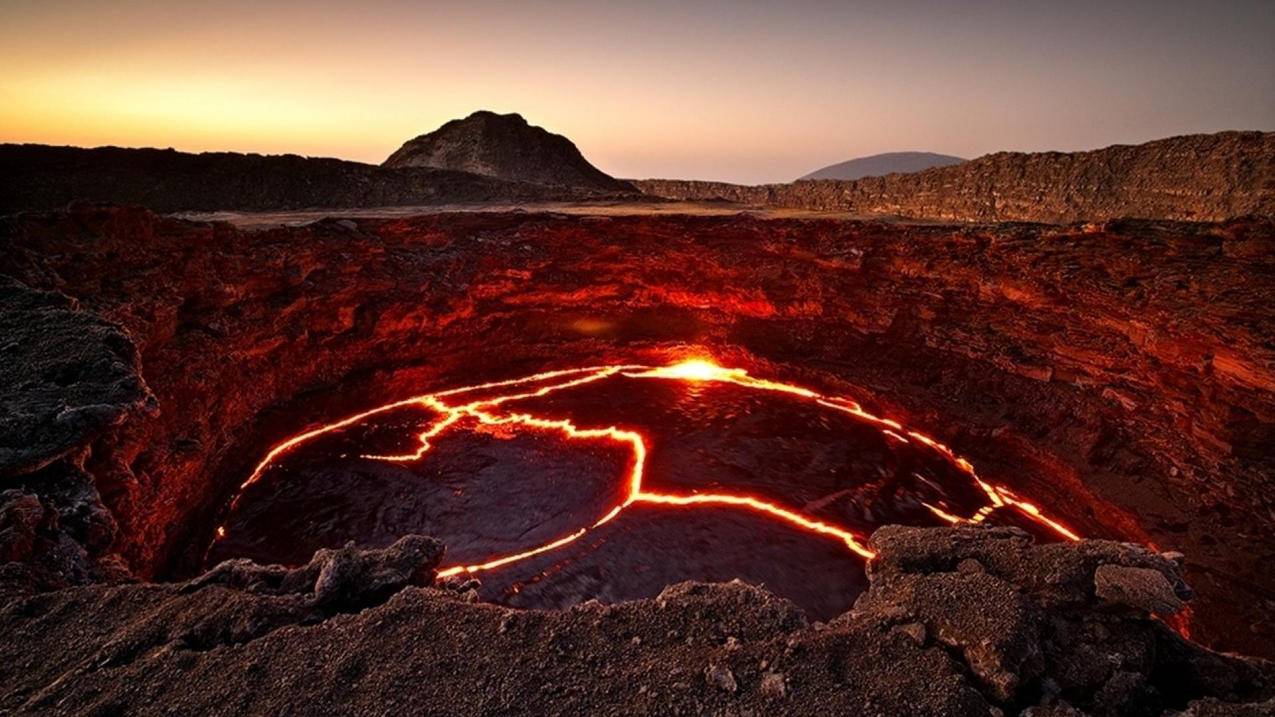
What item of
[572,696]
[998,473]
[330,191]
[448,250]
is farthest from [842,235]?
[330,191]

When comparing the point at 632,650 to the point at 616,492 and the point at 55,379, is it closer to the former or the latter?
the point at 55,379

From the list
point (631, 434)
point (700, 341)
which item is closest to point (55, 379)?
point (631, 434)

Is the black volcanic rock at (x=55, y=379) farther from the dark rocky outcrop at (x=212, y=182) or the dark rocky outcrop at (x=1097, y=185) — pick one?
the dark rocky outcrop at (x=1097, y=185)

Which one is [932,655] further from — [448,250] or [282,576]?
[448,250]

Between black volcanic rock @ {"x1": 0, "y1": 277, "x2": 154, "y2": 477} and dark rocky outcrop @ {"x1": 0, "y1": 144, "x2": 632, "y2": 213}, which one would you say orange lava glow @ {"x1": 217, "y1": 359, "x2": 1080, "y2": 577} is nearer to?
black volcanic rock @ {"x1": 0, "y1": 277, "x2": 154, "y2": 477}

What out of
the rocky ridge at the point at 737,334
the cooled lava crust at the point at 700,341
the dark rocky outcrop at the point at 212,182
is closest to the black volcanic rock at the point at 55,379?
the cooled lava crust at the point at 700,341


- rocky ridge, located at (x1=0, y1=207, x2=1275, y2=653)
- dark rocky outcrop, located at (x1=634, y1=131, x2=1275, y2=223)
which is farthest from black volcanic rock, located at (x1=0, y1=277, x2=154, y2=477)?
dark rocky outcrop, located at (x1=634, y1=131, x2=1275, y2=223)
